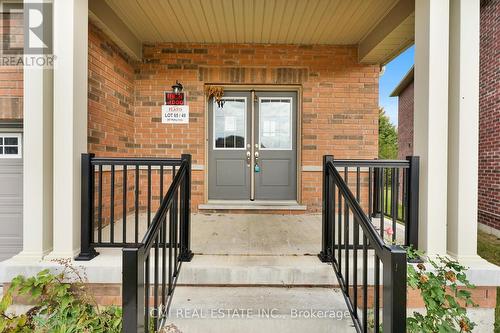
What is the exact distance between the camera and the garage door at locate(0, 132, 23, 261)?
2.90 m

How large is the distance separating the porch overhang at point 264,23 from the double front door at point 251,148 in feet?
3.07

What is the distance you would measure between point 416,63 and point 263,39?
7.49 feet

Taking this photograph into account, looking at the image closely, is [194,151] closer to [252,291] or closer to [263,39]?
[263,39]

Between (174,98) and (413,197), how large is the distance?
11.3 feet

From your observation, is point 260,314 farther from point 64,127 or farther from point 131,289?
point 64,127

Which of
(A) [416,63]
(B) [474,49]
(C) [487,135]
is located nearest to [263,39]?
(A) [416,63]

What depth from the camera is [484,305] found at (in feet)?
7.40

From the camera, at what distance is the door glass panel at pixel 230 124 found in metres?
4.54

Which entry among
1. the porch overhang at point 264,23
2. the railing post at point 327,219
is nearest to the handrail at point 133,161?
the railing post at point 327,219

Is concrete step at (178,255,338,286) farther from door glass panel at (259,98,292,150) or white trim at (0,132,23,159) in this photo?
door glass panel at (259,98,292,150)

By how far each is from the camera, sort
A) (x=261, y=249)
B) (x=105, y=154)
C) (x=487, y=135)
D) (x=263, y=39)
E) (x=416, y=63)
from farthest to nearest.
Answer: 1. (x=487, y=135)
2. (x=263, y=39)
3. (x=105, y=154)
4. (x=261, y=249)
5. (x=416, y=63)

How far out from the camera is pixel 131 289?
1.32 metres

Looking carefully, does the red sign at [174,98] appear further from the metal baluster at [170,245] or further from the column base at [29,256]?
the column base at [29,256]

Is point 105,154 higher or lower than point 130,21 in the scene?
lower
